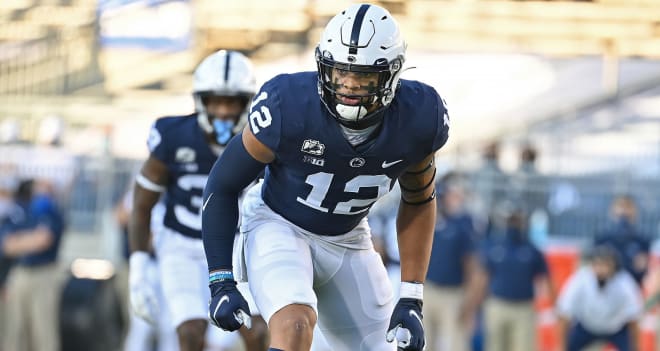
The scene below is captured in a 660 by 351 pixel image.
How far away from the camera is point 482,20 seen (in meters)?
16.0

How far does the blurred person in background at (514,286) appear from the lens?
11.2m

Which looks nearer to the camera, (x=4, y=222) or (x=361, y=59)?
(x=361, y=59)

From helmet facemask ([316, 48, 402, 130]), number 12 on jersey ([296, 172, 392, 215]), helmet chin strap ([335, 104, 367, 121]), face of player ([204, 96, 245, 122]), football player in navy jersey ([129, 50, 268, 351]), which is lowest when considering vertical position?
football player in navy jersey ([129, 50, 268, 351])

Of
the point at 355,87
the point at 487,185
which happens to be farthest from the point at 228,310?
the point at 487,185

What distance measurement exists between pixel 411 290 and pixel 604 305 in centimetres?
598

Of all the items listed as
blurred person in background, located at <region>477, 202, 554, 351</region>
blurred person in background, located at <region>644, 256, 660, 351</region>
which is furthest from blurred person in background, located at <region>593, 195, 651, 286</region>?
blurred person in background, located at <region>477, 202, 554, 351</region>

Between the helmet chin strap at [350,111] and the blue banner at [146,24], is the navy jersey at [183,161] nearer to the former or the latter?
the helmet chin strap at [350,111]

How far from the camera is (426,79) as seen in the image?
17.5 metres

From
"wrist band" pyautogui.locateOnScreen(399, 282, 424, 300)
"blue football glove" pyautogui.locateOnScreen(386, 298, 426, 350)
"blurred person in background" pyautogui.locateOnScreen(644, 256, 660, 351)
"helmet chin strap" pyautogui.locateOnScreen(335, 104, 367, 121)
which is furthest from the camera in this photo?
"blurred person in background" pyautogui.locateOnScreen(644, 256, 660, 351)

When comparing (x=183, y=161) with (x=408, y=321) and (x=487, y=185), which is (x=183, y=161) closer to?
(x=408, y=321)

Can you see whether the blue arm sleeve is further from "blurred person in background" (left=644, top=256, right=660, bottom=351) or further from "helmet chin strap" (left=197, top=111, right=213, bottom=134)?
"blurred person in background" (left=644, top=256, right=660, bottom=351)

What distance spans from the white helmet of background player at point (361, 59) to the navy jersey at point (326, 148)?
86mm

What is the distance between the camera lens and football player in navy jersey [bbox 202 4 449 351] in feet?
15.5

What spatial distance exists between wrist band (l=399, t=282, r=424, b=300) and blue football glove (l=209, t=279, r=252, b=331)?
2.36 feet
